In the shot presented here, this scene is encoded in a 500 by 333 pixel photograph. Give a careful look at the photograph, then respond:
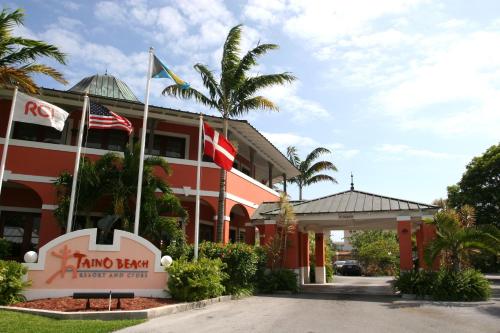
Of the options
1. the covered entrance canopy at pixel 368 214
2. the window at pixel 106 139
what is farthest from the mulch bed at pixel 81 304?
the window at pixel 106 139

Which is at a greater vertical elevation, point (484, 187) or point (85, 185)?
point (484, 187)

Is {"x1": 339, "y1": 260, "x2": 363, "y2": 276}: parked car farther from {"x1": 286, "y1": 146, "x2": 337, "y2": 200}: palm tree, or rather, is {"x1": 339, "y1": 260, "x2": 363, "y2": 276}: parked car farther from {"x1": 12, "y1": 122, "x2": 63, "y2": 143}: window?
{"x1": 12, "y1": 122, "x2": 63, "y2": 143}: window

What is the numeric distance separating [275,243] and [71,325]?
35.5 ft

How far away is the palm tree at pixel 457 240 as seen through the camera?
14586mm

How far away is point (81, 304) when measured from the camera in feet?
36.2

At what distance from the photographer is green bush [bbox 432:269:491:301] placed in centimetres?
1403

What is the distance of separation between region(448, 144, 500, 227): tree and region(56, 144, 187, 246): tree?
2221 centimetres

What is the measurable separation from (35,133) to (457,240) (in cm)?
1791

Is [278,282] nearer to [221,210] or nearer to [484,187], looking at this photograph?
[221,210]

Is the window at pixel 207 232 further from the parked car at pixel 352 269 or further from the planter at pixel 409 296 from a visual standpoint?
the parked car at pixel 352 269

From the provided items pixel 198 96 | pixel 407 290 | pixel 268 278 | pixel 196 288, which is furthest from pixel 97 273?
pixel 407 290

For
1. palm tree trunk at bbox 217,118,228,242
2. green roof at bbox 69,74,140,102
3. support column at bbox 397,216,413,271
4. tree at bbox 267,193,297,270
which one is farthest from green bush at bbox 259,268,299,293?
green roof at bbox 69,74,140,102

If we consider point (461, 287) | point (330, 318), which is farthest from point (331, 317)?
point (461, 287)

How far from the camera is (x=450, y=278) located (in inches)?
566
